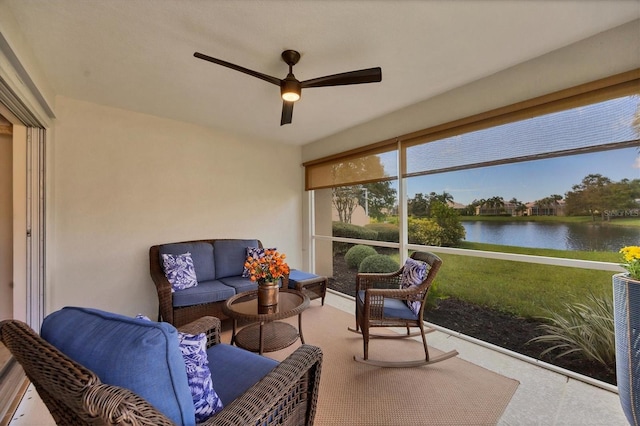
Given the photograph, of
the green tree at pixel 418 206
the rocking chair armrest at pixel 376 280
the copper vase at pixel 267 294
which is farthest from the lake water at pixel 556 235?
the copper vase at pixel 267 294

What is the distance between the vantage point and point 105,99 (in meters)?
2.93

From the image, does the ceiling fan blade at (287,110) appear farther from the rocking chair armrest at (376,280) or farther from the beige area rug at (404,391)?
the beige area rug at (404,391)

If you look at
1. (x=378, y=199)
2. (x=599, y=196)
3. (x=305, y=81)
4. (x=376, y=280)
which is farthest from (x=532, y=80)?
(x=376, y=280)

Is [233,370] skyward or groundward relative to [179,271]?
groundward

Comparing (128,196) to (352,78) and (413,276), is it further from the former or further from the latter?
(413,276)

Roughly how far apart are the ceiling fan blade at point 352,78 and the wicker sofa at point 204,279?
222cm

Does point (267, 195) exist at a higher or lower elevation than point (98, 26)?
lower

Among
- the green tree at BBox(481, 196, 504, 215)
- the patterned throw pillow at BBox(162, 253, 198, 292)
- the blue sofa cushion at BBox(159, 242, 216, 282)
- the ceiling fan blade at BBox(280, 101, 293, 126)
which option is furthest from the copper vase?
the green tree at BBox(481, 196, 504, 215)

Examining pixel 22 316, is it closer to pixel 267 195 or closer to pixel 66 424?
pixel 66 424

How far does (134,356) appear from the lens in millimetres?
773

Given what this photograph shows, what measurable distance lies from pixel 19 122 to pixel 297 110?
2.66m

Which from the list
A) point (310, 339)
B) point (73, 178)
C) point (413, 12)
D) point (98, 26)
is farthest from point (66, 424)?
point (73, 178)

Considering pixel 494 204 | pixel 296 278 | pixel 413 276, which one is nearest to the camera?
pixel 413 276

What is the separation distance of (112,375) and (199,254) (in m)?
2.84
